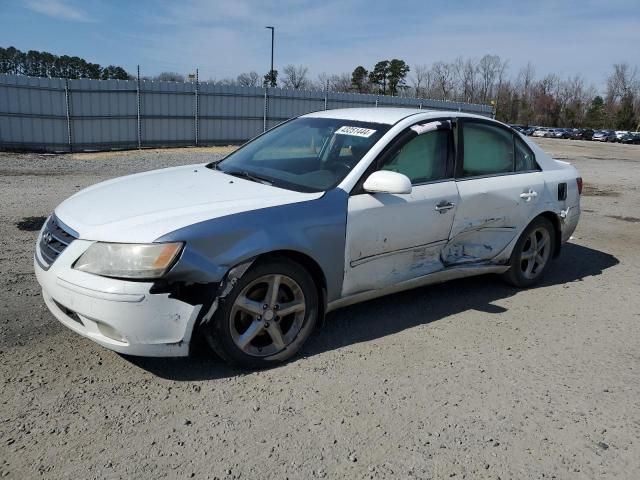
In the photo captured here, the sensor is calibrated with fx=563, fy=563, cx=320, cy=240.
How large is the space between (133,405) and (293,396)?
86 cm

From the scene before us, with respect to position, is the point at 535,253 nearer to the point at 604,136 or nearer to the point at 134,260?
the point at 134,260

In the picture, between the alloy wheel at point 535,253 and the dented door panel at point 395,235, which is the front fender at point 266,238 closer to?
the dented door panel at point 395,235

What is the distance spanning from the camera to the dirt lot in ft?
8.66

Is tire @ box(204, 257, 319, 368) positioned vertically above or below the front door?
below

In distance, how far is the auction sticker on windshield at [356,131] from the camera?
4.18 m

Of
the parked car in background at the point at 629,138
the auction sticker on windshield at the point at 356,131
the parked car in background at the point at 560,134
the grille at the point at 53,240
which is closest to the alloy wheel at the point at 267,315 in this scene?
the grille at the point at 53,240

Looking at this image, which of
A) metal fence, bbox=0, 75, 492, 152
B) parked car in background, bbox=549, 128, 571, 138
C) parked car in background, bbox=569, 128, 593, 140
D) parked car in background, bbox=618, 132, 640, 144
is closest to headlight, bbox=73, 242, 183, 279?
metal fence, bbox=0, 75, 492, 152

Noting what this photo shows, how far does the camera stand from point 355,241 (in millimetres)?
3746

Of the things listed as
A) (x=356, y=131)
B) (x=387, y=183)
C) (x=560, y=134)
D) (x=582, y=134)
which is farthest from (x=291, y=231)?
(x=582, y=134)

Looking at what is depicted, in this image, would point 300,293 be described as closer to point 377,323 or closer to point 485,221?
point 377,323

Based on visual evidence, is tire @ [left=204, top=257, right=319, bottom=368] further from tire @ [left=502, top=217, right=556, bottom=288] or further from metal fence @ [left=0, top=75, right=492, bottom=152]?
metal fence @ [left=0, top=75, right=492, bottom=152]

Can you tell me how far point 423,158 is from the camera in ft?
14.2

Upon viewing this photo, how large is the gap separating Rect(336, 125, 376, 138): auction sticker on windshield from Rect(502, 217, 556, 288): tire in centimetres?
188

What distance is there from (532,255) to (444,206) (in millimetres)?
1542
